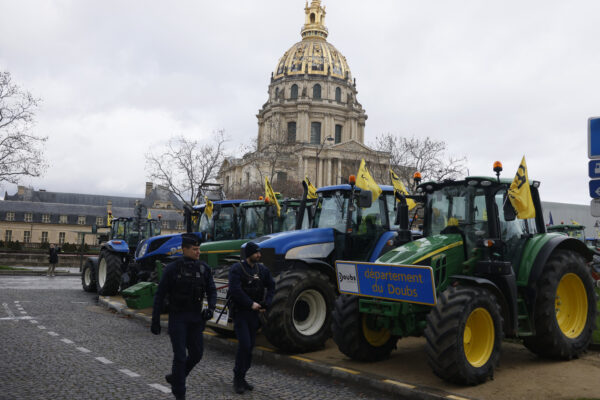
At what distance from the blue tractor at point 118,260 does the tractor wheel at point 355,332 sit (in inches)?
375

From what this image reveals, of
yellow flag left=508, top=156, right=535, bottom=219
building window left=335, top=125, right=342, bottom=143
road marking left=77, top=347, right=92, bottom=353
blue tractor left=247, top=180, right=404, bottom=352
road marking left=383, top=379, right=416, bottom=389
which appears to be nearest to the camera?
road marking left=383, top=379, right=416, bottom=389

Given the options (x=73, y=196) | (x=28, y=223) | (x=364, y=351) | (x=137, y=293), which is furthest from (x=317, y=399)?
(x=73, y=196)

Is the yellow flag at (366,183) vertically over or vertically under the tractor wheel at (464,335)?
over

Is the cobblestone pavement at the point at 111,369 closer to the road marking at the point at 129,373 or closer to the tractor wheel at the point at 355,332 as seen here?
the road marking at the point at 129,373

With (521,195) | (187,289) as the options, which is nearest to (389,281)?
(521,195)

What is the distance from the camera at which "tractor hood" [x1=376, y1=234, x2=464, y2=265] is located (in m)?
7.46

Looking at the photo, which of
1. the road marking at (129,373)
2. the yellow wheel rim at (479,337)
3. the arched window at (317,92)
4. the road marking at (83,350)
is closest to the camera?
the yellow wheel rim at (479,337)

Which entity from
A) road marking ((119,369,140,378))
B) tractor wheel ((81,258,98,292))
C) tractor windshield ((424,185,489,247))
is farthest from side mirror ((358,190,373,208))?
tractor wheel ((81,258,98,292))

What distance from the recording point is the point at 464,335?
6863mm

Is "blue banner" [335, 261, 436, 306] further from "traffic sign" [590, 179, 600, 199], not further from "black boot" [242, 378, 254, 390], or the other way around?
"traffic sign" [590, 179, 600, 199]

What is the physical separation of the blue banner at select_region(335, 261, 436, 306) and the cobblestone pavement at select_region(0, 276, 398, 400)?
1.27 metres

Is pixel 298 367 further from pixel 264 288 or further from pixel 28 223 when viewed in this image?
pixel 28 223

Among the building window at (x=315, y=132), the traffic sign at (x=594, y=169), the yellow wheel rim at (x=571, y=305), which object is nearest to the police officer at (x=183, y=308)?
the traffic sign at (x=594, y=169)

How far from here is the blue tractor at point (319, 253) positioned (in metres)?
8.71
